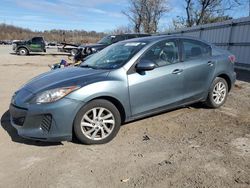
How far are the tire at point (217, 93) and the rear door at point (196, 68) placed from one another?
0.23 meters

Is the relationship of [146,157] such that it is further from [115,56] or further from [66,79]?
[115,56]

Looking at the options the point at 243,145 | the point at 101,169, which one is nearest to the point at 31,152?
the point at 101,169

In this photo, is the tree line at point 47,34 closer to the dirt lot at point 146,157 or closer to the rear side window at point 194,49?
the rear side window at point 194,49

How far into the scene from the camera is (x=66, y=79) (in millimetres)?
4641

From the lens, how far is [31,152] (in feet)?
14.3

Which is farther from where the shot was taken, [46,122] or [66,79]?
[66,79]

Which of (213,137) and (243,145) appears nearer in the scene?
(243,145)

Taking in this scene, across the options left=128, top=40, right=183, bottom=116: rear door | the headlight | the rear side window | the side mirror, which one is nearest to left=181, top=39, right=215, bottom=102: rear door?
the rear side window

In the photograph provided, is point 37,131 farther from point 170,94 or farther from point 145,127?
point 170,94

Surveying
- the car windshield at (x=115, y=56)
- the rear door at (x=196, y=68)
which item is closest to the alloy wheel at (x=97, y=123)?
the car windshield at (x=115, y=56)

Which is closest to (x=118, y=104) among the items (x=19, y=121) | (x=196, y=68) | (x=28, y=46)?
(x=19, y=121)

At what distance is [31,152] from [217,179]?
2564 mm

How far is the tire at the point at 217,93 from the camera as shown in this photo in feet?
20.1

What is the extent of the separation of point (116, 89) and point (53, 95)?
3.10 feet
